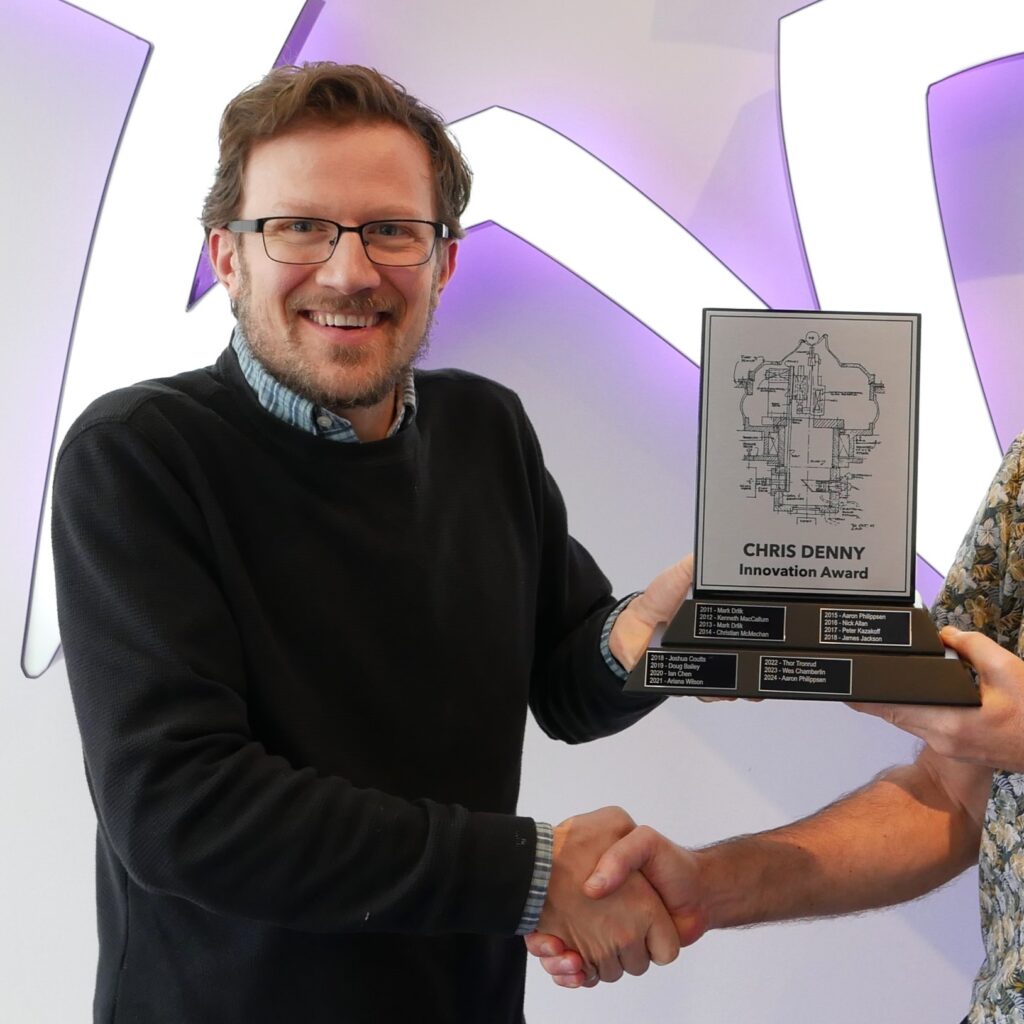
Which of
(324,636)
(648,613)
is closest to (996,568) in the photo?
(648,613)

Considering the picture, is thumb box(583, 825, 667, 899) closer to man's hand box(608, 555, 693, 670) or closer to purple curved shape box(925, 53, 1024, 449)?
man's hand box(608, 555, 693, 670)

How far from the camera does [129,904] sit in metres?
1.38

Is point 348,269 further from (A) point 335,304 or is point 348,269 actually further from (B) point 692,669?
(B) point 692,669

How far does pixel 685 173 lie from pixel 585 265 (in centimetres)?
27

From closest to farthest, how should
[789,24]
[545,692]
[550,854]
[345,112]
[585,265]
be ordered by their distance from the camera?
1. [550,854]
2. [345,112]
3. [545,692]
4. [789,24]
5. [585,265]

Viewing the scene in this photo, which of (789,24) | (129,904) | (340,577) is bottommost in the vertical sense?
(129,904)

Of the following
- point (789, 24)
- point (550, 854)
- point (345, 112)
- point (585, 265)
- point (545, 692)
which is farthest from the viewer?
point (585, 265)

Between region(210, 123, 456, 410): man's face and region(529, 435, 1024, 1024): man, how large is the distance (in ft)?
2.16

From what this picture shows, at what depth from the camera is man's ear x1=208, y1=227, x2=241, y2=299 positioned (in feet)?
5.26

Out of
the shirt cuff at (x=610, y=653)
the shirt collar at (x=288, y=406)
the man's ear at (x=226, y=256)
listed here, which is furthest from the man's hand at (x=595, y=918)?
the man's ear at (x=226, y=256)

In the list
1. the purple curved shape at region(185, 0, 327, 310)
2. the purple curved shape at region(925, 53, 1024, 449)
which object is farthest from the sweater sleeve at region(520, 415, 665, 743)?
the purple curved shape at region(925, 53, 1024, 449)

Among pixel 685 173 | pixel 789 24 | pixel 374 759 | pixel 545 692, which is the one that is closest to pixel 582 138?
pixel 685 173

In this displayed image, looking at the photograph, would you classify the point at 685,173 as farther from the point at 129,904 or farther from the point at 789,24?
the point at 129,904

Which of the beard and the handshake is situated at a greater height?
the beard
